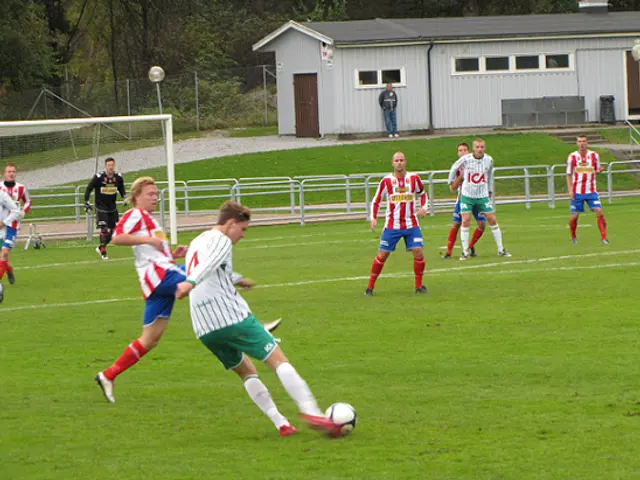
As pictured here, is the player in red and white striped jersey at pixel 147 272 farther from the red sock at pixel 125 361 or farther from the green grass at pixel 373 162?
the green grass at pixel 373 162

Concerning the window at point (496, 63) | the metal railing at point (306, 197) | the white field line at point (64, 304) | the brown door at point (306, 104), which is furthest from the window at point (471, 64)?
the white field line at point (64, 304)

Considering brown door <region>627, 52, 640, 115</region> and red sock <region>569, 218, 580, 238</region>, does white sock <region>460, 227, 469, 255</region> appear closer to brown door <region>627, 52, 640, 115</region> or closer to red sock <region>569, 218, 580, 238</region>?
red sock <region>569, 218, 580, 238</region>

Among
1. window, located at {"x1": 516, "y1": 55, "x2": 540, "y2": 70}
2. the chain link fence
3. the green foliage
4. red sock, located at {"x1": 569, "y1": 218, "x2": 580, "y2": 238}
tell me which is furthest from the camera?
the chain link fence

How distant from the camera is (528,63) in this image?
144 feet

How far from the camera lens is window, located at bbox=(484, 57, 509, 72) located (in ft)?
143

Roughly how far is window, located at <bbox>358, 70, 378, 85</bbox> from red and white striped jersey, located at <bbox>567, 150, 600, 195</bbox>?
22171mm

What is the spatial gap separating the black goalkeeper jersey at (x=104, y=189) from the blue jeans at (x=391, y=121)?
63.5 ft

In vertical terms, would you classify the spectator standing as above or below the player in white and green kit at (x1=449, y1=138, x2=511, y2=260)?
above

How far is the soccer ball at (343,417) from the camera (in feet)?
26.8

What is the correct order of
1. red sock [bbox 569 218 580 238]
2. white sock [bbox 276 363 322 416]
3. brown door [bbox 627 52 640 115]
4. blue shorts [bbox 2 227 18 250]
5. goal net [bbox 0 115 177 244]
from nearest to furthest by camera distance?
white sock [bbox 276 363 322 416], blue shorts [bbox 2 227 18 250], red sock [bbox 569 218 580 238], goal net [bbox 0 115 177 244], brown door [bbox 627 52 640 115]

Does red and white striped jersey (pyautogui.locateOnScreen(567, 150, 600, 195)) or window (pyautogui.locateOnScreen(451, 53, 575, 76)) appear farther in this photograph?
window (pyautogui.locateOnScreen(451, 53, 575, 76))

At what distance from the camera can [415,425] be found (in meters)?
8.57

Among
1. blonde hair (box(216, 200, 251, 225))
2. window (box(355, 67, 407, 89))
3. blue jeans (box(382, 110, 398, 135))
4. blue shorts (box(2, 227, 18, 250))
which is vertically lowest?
blue shorts (box(2, 227, 18, 250))

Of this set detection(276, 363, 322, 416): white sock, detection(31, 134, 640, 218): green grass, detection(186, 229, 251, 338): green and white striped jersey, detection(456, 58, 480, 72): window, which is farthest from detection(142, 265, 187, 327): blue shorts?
detection(456, 58, 480, 72): window
